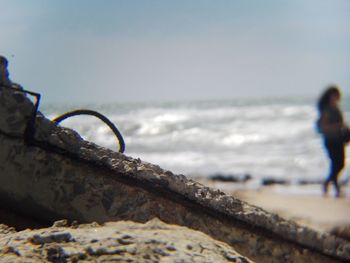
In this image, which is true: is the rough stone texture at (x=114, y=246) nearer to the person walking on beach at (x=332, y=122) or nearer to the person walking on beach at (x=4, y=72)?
the person walking on beach at (x=4, y=72)

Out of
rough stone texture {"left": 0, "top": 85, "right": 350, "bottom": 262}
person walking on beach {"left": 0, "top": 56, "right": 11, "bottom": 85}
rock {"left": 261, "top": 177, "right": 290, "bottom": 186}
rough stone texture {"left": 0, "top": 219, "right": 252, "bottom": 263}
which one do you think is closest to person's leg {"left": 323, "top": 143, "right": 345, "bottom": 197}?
rock {"left": 261, "top": 177, "right": 290, "bottom": 186}

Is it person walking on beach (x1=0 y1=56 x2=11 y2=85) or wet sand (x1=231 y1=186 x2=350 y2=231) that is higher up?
wet sand (x1=231 y1=186 x2=350 y2=231)

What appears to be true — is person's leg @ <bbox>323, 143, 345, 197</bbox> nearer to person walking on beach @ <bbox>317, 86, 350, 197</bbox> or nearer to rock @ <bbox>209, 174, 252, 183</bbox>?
person walking on beach @ <bbox>317, 86, 350, 197</bbox>

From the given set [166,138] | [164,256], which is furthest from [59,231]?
[166,138]

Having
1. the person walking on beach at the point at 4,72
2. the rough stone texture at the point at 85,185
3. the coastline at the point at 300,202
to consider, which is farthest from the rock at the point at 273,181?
the person walking on beach at the point at 4,72

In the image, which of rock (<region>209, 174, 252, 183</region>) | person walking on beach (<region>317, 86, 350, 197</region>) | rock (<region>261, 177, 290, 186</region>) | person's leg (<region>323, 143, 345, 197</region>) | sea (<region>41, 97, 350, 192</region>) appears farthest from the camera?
sea (<region>41, 97, 350, 192</region>)

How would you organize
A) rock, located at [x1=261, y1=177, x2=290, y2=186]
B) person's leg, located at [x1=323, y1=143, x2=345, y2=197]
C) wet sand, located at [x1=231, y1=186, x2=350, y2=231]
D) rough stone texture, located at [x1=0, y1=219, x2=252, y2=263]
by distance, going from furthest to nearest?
rock, located at [x1=261, y1=177, x2=290, y2=186]
wet sand, located at [x1=231, y1=186, x2=350, y2=231]
person's leg, located at [x1=323, y1=143, x2=345, y2=197]
rough stone texture, located at [x1=0, y1=219, x2=252, y2=263]
